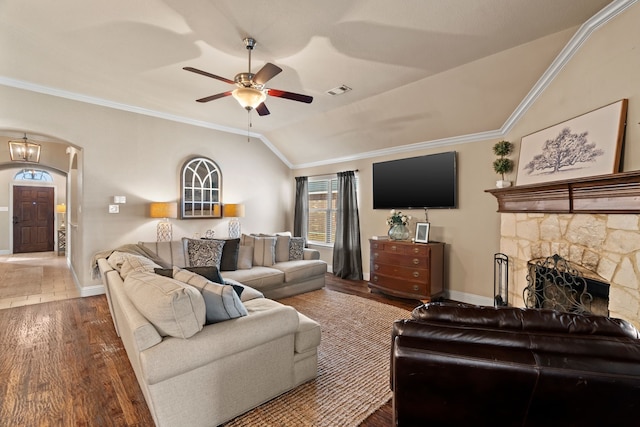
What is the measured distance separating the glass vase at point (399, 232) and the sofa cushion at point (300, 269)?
1.23 m

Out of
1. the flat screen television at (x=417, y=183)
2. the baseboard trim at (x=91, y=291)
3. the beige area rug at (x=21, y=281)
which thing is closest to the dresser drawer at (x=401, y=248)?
the flat screen television at (x=417, y=183)

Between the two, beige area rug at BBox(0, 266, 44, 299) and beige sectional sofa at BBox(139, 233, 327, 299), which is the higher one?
beige sectional sofa at BBox(139, 233, 327, 299)

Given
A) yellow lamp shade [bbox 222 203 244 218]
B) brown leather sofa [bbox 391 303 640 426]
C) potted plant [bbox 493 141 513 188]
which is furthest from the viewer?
yellow lamp shade [bbox 222 203 244 218]

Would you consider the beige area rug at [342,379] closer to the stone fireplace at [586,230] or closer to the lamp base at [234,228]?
the stone fireplace at [586,230]

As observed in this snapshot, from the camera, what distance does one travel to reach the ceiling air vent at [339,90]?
3.82 metres

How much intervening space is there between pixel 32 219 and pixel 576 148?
1246cm

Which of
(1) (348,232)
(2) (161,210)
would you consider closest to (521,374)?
(1) (348,232)

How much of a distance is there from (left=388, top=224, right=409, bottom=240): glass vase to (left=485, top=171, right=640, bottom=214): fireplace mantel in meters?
1.52

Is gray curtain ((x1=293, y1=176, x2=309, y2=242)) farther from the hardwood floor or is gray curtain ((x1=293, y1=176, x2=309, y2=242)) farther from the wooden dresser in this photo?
the hardwood floor

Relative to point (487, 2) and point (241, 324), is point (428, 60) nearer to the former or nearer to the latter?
point (487, 2)

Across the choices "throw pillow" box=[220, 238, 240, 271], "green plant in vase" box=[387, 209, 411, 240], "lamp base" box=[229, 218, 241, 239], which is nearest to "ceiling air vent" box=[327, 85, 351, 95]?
"green plant in vase" box=[387, 209, 411, 240]

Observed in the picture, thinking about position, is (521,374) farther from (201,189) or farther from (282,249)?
(201,189)

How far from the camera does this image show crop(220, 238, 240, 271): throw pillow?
163 inches

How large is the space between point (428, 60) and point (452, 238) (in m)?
2.53
